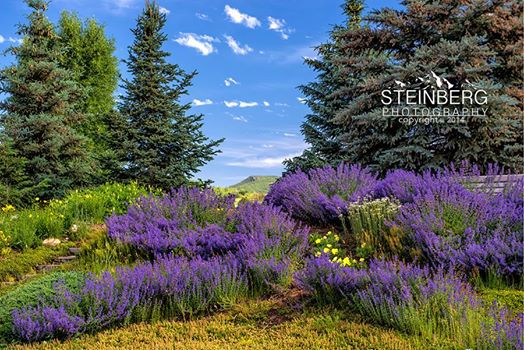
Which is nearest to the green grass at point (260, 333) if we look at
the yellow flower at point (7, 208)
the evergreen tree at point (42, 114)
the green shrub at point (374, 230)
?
the green shrub at point (374, 230)

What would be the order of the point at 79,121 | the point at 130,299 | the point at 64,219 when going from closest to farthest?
the point at 130,299, the point at 64,219, the point at 79,121

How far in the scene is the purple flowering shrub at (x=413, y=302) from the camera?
10.8ft

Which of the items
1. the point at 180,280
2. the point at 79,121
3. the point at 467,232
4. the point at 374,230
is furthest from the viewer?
the point at 79,121

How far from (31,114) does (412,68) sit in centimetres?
1289

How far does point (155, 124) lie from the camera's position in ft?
47.2

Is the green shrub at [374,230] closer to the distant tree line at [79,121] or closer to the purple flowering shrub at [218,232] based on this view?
the purple flowering shrub at [218,232]

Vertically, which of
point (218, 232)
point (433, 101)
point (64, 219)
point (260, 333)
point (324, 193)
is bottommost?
point (260, 333)

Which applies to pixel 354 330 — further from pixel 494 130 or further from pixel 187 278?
pixel 494 130

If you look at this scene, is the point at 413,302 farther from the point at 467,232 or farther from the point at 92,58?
the point at 92,58

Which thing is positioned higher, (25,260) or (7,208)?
(7,208)

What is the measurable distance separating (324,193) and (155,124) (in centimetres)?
859

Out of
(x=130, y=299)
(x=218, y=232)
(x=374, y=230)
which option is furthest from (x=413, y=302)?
(x=218, y=232)

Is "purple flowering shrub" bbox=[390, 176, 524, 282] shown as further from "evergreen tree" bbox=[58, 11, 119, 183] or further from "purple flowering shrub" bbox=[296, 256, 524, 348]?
"evergreen tree" bbox=[58, 11, 119, 183]

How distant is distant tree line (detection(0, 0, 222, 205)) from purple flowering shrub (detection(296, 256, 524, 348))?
34.5ft
